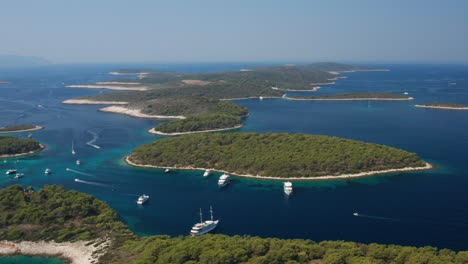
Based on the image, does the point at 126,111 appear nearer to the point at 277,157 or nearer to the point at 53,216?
the point at 277,157

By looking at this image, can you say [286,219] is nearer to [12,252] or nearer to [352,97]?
[12,252]

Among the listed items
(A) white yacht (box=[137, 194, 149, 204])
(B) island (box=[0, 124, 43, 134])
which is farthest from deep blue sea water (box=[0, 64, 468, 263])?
(B) island (box=[0, 124, 43, 134])

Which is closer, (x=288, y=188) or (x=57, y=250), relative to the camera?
(x=57, y=250)

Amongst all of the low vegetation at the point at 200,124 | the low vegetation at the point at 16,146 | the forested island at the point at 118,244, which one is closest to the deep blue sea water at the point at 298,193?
the low vegetation at the point at 16,146

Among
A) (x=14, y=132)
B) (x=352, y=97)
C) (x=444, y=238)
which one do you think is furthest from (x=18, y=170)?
(x=352, y=97)

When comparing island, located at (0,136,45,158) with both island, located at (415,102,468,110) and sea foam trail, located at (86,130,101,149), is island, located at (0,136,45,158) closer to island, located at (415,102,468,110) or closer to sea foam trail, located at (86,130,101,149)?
sea foam trail, located at (86,130,101,149)

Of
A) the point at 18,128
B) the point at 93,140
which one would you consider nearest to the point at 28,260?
the point at 93,140
